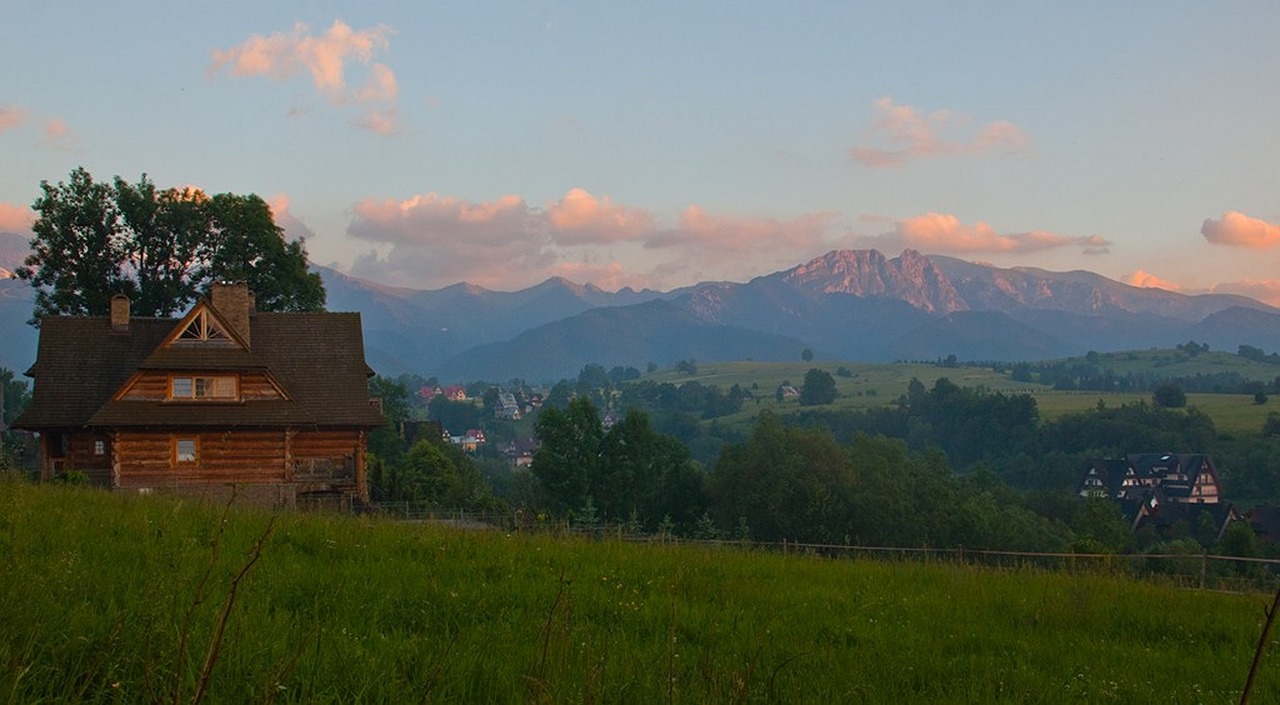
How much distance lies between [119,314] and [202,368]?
19.5 feet

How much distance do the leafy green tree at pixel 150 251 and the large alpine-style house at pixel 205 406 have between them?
1016 centimetres

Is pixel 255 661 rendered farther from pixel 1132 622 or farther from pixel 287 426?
pixel 287 426

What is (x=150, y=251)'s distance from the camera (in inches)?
1932

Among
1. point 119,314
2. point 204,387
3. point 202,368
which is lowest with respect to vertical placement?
point 204,387

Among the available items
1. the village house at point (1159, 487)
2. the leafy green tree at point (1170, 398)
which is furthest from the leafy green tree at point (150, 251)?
the leafy green tree at point (1170, 398)

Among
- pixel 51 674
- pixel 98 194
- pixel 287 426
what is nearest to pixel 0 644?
pixel 51 674

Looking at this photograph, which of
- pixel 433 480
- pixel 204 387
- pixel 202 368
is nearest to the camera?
pixel 202 368

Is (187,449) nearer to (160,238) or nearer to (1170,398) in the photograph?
(160,238)

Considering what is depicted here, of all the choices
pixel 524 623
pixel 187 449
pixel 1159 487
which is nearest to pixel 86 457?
pixel 187 449

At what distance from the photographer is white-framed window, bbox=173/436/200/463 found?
35.6 m

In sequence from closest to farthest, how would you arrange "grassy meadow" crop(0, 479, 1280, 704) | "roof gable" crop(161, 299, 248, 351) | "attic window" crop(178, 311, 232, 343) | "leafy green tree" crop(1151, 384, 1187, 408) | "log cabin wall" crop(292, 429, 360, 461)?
"grassy meadow" crop(0, 479, 1280, 704), "roof gable" crop(161, 299, 248, 351), "attic window" crop(178, 311, 232, 343), "log cabin wall" crop(292, 429, 360, 461), "leafy green tree" crop(1151, 384, 1187, 408)

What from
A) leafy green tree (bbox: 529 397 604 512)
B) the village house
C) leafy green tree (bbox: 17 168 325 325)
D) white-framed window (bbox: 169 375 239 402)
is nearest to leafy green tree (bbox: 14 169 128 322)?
leafy green tree (bbox: 17 168 325 325)

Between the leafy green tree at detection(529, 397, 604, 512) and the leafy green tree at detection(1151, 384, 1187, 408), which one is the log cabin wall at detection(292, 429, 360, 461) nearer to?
the leafy green tree at detection(529, 397, 604, 512)

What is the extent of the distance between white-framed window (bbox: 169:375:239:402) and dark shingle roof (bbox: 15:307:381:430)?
0.32 metres
